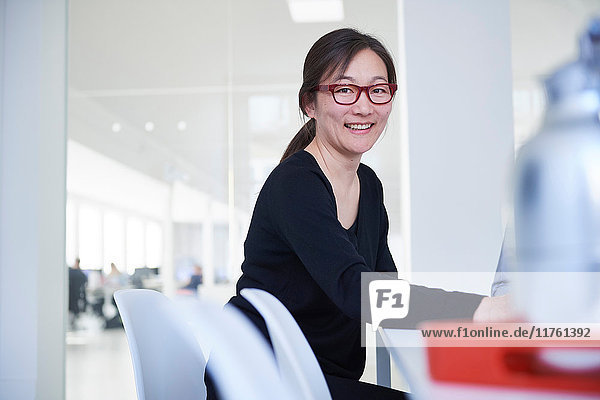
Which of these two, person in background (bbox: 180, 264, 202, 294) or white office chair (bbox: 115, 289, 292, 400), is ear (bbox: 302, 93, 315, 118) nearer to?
white office chair (bbox: 115, 289, 292, 400)

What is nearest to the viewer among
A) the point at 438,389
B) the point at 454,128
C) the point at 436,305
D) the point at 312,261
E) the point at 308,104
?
the point at 438,389

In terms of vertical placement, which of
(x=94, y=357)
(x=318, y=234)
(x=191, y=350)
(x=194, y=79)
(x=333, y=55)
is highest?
(x=194, y=79)

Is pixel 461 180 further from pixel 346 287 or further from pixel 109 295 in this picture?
pixel 346 287

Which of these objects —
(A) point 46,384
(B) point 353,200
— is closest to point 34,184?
(A) point 46,384

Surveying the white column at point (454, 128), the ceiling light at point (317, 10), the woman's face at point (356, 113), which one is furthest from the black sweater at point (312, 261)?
the ceiling light at point (317, 10)

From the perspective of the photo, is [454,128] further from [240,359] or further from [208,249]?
[240,359]

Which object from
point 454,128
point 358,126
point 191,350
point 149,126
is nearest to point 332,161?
point 358,126

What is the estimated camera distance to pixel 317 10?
3.87 meters

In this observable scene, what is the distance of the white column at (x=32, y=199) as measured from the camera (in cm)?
372

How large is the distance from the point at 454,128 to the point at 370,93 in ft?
7.66

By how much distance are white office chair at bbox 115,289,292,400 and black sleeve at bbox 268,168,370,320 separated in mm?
209

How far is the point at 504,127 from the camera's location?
3.62 metres

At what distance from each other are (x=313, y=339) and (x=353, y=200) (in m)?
0.35

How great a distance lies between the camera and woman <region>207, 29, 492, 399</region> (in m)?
1.07
